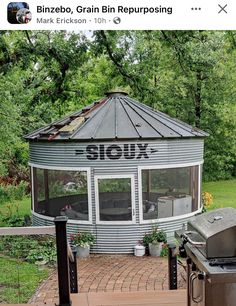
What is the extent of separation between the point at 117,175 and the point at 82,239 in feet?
4.58

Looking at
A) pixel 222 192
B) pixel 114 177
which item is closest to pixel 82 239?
pixel 114 177

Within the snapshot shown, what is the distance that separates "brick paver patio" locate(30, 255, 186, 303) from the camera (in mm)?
5492

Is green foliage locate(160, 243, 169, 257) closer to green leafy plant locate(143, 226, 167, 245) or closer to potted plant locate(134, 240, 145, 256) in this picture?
green leafy plant locate(143, 226, 167, 245)

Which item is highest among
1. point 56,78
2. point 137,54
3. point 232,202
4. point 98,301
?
point 137,54

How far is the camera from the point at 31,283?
5.80 m

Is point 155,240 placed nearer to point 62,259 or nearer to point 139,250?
point 139,250

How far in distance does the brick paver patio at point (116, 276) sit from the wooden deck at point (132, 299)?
1.09 meters
